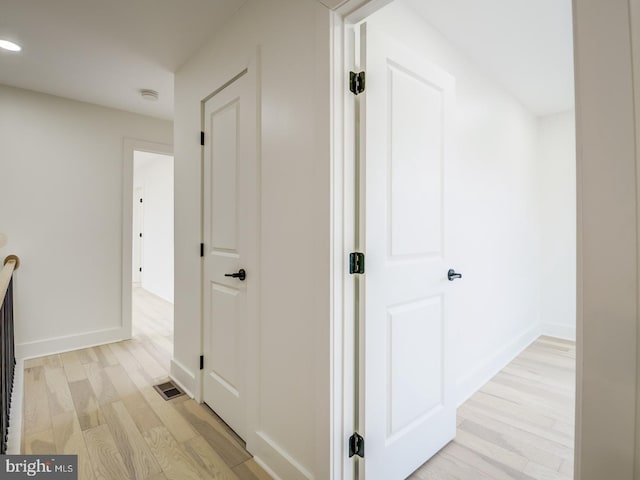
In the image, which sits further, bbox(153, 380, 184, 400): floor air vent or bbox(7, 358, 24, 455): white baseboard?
bbox(153, 380, 184, 400): floor air vent

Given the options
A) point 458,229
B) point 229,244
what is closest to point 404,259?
point 458,229

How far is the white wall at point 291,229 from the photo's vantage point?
1.29 m

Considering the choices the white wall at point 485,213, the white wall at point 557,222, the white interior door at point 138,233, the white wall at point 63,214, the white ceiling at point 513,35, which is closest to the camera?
the white ceiling at point 513,35

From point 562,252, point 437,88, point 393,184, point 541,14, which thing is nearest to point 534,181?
point 562,252

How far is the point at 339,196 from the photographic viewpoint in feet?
4.18

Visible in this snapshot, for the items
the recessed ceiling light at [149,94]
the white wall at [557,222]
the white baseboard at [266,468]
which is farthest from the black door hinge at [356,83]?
the white wall at [557,222]

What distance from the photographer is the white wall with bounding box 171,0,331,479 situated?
1290mm

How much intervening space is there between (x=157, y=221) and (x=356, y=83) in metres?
5.83

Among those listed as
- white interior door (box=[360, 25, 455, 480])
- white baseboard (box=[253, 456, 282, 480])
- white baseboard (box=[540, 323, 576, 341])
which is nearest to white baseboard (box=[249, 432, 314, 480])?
white baseboard (box=[253, 456, 282, 480])

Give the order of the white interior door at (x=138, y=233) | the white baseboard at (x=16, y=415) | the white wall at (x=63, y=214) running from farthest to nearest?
1. the white interior door at (x=138, y=233)
2. the white wall at (x=63, y=214)
3. the white baseboard at (x=16, y=415)

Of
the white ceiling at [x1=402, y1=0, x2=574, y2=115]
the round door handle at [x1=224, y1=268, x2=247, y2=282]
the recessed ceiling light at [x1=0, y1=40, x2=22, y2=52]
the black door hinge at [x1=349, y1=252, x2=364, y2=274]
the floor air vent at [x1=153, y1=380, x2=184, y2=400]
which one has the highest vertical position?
the white ceiling at [x1=402, y1=0, x2=574, y2=115]

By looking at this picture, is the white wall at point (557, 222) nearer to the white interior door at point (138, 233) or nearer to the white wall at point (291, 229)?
the white wall at point (291, 229)

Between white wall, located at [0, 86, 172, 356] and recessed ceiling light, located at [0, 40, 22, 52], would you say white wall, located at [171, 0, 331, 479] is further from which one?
white wall, located at [0, 86, 172, 356]
